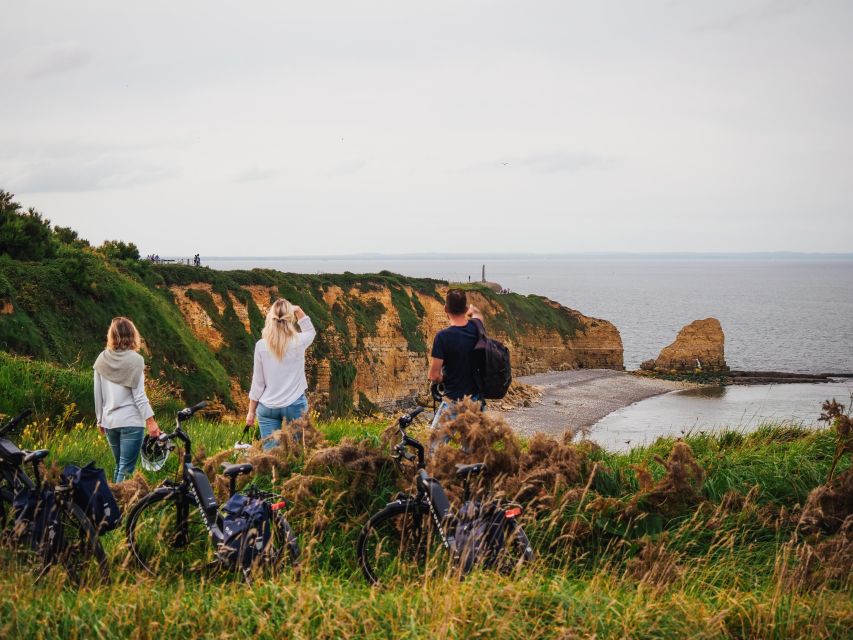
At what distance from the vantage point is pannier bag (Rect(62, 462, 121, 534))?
5746mm

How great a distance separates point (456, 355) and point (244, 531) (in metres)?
3.38

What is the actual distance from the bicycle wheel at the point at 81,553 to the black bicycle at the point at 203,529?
32 centimetres

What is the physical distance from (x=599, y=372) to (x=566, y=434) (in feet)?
210

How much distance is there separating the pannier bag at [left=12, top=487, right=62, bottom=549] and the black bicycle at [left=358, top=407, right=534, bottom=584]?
234 centimetres

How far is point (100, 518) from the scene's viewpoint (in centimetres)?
584

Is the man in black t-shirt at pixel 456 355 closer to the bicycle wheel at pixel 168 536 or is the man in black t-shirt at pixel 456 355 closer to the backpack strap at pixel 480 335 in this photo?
the backpack strap at pixel 480 335

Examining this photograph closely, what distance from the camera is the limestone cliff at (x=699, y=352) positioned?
72.6 metres

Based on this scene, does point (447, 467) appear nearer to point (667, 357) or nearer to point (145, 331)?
point (145, 331)

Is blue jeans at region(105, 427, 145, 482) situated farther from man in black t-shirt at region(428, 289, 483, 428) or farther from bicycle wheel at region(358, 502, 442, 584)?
bicycle wheel at region(358, 502, 442, 584)

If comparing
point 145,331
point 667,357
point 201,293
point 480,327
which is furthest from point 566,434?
point 667,357

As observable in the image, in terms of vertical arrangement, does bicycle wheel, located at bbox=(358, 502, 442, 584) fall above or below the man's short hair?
below

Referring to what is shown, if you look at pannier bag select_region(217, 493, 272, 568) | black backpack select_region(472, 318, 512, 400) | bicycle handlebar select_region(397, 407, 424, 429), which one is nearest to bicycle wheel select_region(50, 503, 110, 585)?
pannier bag select_region(217, 493, 272, 568)

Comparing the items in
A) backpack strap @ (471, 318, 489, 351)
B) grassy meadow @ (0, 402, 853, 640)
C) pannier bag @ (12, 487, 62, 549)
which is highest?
backpack strap @ (471, 318, 489, 351)

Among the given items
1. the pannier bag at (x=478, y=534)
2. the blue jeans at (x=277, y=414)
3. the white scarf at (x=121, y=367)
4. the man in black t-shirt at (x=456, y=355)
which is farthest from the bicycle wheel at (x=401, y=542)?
the white scarf at (x=121, y=367)
